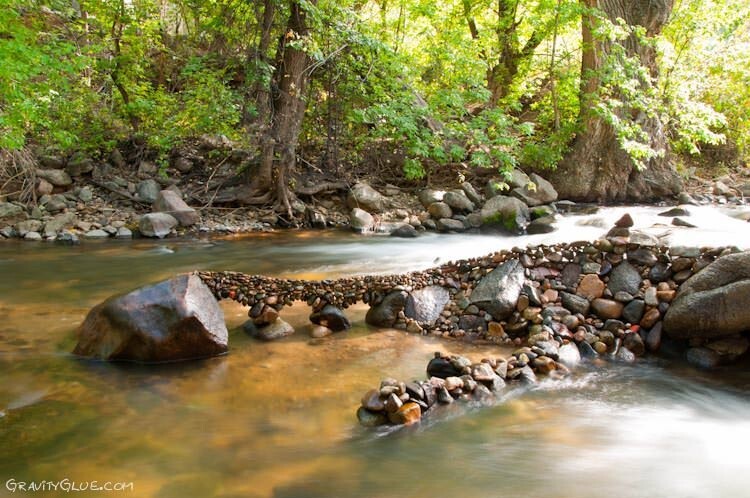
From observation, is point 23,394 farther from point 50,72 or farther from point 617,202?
point 617,202

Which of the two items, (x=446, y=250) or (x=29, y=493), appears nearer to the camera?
(x=29, y=493)

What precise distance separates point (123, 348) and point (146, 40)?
1126 cm

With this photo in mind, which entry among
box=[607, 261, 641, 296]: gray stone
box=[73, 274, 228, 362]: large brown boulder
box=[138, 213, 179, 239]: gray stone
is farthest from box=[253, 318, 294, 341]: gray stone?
box=[138, 213, 179, 239]: gray stone

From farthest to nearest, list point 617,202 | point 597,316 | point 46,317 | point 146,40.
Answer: point 617,202, point 146,40, point 46,317, point 597,316

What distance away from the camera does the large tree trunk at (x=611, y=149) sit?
13672 mm

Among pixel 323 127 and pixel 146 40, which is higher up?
pixel 146 40

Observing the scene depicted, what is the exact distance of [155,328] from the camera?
469cm

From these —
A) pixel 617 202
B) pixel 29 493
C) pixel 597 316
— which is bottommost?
pixel 29 493

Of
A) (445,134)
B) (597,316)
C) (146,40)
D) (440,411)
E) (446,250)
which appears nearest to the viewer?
(440,411)

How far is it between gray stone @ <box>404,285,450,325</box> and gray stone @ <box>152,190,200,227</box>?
7.69m

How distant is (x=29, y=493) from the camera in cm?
291

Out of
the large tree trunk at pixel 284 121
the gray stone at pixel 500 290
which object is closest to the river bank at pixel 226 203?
the large tree trunk at pixel 284 121

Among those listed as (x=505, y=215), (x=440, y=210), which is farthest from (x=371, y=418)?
(x=440, y=210)

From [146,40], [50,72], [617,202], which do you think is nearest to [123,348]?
[50,72]
